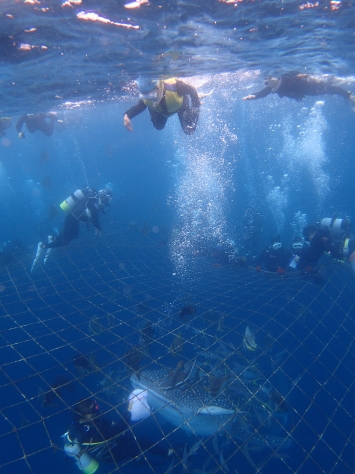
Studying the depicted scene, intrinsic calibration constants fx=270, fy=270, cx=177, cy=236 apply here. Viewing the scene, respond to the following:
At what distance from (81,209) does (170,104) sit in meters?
5.70

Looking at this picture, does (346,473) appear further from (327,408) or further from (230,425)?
(230,425)

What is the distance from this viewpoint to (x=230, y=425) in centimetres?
509

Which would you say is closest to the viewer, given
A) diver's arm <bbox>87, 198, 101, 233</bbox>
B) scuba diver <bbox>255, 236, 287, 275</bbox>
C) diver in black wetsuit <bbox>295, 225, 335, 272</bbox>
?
diver in black wetsuit <bbox>295, 225, 335, 272</bbox>

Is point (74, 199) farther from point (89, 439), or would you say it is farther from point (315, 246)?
point (315, 246)

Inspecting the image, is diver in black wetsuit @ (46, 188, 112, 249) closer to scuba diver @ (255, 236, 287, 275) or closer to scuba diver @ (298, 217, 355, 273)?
scuba diver @ (255, 236, 287, 275)

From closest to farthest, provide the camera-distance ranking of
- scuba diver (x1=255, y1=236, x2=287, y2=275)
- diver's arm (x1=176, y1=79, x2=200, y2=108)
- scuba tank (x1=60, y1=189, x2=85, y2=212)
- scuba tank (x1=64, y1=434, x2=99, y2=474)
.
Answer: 1. scuba tank (x1=64, y1=434, x2=99, y2=474)
2. diver's arm (x1=176, y1=79, x2=200, y2=108)
3. scuba tank (x1=60, y1=189, x2=85, y2=212)
4. scuba diver (x1=255, y1=236, x2=287, y2=275)

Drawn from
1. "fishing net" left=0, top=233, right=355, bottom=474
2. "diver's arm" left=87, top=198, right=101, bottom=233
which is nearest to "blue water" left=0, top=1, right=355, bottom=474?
"fishing net" left=0, top=233, right=355, bottom=474

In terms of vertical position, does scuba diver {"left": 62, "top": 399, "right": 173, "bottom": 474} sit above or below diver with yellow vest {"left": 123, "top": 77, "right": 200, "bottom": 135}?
below

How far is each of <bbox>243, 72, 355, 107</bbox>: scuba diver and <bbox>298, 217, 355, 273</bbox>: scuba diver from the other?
186 inches

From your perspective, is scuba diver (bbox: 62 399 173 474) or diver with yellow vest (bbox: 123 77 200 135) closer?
scuba diver (bbox: 62 399 173 474)

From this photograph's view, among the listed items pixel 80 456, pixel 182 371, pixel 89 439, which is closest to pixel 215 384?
pixel 182 371

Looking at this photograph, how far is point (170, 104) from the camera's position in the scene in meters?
5.14

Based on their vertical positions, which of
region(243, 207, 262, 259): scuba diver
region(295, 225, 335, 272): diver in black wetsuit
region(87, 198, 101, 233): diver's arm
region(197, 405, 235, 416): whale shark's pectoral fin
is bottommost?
region(243, 207, 262, 259): scuba diver

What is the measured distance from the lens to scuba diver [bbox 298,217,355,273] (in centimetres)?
763
